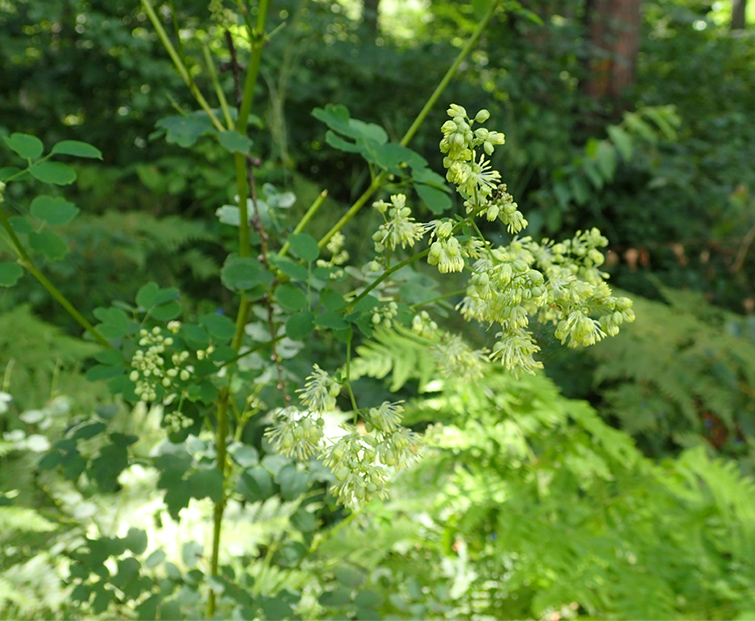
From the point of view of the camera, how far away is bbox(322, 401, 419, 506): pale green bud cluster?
55cm

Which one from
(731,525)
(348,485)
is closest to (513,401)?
(731,525)

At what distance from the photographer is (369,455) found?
56cm

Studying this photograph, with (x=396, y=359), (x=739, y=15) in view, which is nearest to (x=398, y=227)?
(x=396, y=359)

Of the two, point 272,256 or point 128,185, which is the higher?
point 272,256

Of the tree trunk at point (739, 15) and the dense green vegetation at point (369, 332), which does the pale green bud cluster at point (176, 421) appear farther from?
the tree trunk at point (739, 15)

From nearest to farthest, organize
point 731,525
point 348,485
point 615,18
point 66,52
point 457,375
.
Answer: point 348,485 → point 457,375 → point 731,525 → point 66,52 → point 615,18

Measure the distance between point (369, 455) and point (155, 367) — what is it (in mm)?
327

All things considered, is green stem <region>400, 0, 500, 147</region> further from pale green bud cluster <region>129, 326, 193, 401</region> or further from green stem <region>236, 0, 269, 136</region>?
pale green bud cluster <region>129, 326, 193, 401</region>

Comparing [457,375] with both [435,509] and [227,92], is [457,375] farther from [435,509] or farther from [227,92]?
[227,92]

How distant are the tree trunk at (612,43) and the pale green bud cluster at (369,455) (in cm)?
351

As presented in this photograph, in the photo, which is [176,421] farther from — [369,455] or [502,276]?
[502,276]

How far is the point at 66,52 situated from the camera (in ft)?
10.2

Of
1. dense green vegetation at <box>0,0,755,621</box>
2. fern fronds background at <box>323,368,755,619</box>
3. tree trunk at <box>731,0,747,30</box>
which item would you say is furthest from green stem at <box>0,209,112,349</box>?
tree trunk at <box>731,0,747,30</box>

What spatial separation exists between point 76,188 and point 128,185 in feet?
0.90
